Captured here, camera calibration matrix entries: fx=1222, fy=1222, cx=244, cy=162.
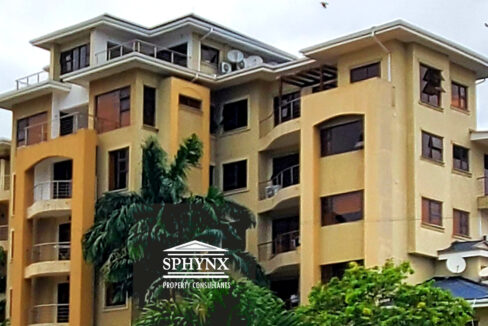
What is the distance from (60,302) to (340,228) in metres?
11.1

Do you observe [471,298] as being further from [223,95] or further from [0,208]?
[0,208]

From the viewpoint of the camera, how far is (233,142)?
142ft

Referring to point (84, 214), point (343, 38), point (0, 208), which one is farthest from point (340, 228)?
point (0, 208)

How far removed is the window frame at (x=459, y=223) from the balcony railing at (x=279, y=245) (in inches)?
198

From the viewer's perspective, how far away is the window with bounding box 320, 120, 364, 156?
123 ft

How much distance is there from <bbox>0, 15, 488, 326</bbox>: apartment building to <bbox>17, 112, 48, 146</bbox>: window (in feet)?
0.28

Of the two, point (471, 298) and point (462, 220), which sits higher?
point (462, 220)

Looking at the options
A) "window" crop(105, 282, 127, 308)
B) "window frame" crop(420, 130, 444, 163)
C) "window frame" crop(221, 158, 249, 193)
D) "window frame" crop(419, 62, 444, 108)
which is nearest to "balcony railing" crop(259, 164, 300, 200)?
"window frame" crop(221, 158, 249, 193)

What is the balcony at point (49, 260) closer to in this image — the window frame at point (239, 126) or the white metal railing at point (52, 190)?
the white metal railing at point (52, 190)

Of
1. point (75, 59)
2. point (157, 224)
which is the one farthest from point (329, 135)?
point (75, 59)

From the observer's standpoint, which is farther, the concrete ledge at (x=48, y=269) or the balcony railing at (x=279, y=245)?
the concrete ledge at (x=48, y=269)

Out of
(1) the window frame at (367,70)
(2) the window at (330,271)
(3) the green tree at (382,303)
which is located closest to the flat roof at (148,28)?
(1) the window frame at (367,70)

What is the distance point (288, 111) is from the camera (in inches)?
1641

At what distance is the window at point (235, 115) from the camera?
43250 millimetres
